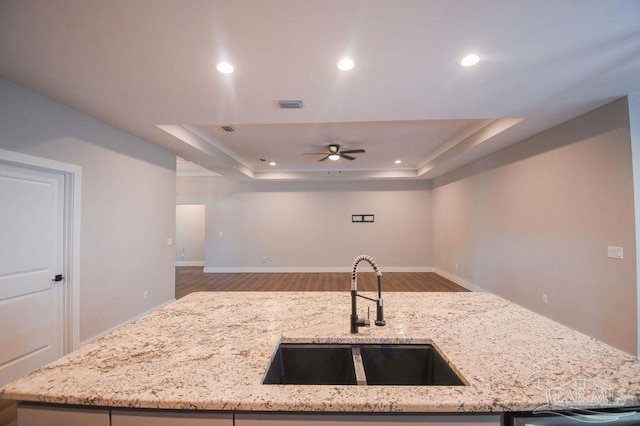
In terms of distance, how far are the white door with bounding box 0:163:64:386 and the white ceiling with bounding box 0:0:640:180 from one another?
885 millimetres

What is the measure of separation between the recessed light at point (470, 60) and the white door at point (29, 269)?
149 inches

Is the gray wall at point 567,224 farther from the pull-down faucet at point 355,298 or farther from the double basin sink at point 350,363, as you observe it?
the pull-down faucet at point 355,298

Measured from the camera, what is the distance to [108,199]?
124 inches

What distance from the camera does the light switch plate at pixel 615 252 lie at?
246 centimetres

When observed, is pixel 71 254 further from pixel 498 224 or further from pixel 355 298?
pixel 498 224

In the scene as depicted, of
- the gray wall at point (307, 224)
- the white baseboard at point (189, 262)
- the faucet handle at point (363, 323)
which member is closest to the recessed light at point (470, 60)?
the faucet handle at point (363, 323)

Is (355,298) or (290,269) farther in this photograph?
(290,269)

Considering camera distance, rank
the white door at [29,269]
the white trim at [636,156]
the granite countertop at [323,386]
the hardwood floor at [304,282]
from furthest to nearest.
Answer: the hardwood floor at [304,282] → the white trim at [636,156] → the white door at [29,269] → the granite countertop at [323,386]

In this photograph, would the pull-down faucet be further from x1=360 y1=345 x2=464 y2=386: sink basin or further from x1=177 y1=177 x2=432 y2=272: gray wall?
x1=177 y1=177 x2=432 y2=272: gray wall

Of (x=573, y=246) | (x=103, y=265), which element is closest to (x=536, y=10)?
(x=573, y=246)

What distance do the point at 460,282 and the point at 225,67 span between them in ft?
19.4

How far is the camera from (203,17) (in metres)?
1.51

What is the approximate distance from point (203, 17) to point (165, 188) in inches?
131

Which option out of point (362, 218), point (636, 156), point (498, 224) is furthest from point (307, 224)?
point (636, 156)
